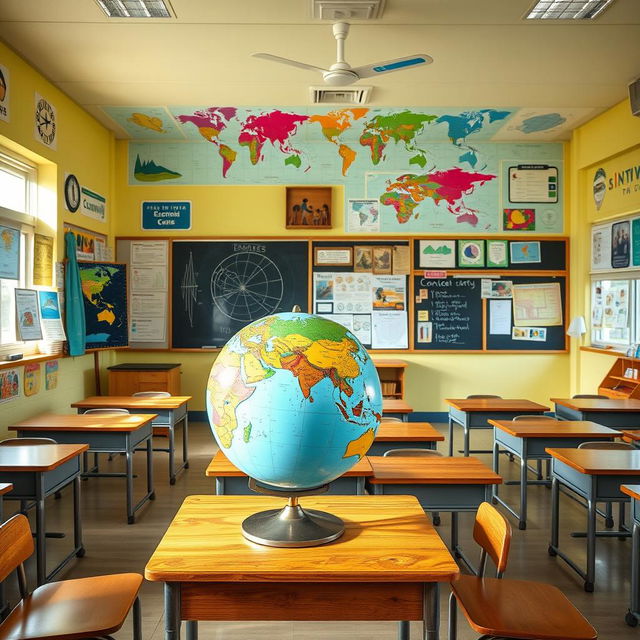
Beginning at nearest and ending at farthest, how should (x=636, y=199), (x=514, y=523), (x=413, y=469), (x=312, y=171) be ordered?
(x=413, y=469)
(x=514, y=523)
(x=636, y=199)
(x=312, y=171)

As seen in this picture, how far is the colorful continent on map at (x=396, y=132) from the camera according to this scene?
6.55 m

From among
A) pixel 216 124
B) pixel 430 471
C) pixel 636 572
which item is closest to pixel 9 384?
pixel 430 471

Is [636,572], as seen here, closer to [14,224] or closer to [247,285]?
[14,224]

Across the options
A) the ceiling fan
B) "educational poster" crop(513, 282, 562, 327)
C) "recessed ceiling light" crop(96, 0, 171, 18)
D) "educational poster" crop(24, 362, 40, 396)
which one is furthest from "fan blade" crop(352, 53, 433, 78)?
"educational poster" crop(513, 282, 562, 327)

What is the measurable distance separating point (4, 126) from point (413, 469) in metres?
3.97

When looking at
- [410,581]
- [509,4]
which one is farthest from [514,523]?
[509,4]

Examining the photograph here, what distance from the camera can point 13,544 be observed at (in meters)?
1.90

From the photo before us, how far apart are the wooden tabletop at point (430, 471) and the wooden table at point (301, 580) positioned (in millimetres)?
1264

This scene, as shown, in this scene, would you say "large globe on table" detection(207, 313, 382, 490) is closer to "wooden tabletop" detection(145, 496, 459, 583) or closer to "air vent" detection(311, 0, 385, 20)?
"wooden tabletop" detection(145, 496, 459, 583)

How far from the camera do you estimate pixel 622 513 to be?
373 centimetres

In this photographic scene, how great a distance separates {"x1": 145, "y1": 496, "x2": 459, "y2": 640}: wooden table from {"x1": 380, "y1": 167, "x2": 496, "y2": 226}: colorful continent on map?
610 centimetres

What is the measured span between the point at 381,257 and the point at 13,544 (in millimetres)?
5825

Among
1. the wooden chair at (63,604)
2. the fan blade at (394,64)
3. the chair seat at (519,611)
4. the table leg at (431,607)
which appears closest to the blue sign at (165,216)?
the fan blade at (394,64)

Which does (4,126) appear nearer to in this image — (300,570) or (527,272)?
(300,570)
